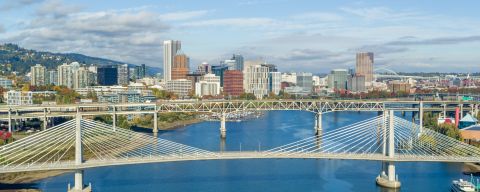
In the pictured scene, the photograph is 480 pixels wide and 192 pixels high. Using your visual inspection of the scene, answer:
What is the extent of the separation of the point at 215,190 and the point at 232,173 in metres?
1.81

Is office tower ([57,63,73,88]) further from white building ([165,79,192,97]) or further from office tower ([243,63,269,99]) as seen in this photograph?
office tower ([243,63,269,99])

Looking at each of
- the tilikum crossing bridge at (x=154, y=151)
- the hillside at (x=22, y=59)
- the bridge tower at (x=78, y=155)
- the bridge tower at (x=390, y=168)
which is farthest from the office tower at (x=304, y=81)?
the bridge tower at (x=78, y=155)

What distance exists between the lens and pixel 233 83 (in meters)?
47.1

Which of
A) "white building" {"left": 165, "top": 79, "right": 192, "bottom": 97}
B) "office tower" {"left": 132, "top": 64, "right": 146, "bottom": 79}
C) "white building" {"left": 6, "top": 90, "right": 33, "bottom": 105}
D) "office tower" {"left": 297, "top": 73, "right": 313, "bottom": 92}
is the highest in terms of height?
"office tower" {"left": 132, "top": 64, "right": 146, "bottom": 79}

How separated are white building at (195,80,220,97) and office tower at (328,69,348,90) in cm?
1913

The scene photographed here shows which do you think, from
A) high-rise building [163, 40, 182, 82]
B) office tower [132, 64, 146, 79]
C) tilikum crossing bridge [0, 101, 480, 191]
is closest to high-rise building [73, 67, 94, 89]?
office tower [132, 64, 146, 79]

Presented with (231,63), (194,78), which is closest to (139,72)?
(231,63)

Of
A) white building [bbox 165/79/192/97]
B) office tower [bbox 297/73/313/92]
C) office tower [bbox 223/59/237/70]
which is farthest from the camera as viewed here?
office tower [bbox 223/59/237/70]

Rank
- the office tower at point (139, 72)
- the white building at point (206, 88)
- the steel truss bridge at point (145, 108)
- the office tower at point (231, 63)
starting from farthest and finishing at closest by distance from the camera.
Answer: the office tower at point (231, 63) → the office tower at point (139, 72) → the white building at point (206, 88) → the steel truss bridge at point (145, 108)

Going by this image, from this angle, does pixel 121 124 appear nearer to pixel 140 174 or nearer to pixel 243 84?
pixel 140 174

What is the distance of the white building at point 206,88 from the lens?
45.9 m

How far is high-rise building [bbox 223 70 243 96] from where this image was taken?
46.9 metres

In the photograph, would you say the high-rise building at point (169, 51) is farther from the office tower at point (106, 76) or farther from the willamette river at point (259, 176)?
the willamette river at point (259, 176)

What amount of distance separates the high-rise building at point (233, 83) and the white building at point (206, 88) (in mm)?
889
